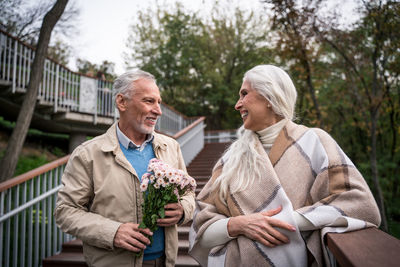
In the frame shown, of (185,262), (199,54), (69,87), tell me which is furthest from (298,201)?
(199,54)

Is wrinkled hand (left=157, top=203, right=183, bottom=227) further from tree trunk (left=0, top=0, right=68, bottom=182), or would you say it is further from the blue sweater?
tree trunk (left=0, top=0, right=68, bottom=182)

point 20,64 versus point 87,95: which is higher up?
point 20,64

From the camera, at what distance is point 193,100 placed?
1992 centimetres

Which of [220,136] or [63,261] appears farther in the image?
[220,136]

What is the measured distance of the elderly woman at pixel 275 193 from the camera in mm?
1214

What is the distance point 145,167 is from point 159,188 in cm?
42

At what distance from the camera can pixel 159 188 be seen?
159 centimetres

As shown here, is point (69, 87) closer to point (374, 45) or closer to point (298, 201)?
point (374, 45)

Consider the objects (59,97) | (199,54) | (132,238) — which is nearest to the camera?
(132,238)

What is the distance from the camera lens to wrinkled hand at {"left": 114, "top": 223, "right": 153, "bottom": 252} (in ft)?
5.24

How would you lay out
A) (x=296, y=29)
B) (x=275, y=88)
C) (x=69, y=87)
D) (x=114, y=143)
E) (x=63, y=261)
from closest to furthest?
(x=275, y=88) < (x=114, y=143) < (x=63, y=261) < (x=296, y=29) < (x=69, y=87)

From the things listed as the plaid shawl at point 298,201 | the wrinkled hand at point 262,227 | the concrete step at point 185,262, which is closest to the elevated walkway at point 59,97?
the concrete step at point 185,262

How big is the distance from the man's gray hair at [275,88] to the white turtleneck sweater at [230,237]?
8cm

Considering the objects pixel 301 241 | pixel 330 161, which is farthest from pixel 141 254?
pixel 330 161
